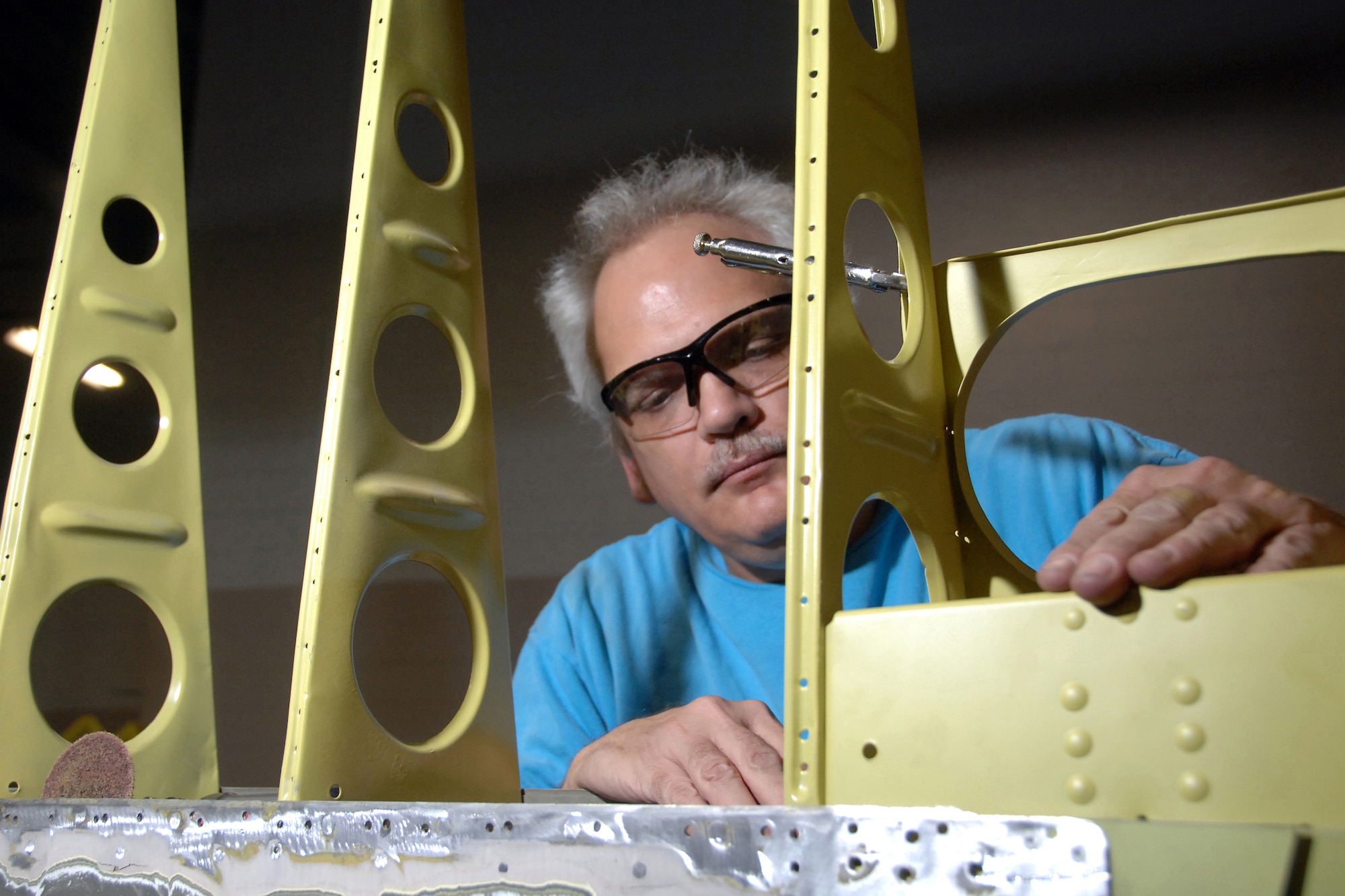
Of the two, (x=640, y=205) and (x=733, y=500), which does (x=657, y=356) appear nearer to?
(x=733, y=500)

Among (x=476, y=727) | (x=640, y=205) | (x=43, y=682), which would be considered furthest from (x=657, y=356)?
(x=43, y=682)

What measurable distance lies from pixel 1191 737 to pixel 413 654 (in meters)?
1.68

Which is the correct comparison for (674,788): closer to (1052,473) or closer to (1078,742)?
(1078,742)

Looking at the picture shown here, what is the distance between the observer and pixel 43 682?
1.89m

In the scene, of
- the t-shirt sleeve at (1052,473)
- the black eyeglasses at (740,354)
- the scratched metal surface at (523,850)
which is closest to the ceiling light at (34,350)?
the black eyeglasses at (740,354)

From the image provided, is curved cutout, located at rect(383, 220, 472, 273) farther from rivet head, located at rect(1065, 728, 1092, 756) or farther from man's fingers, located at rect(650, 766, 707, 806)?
rivet head, located at rect(1065, 728, 1092, 756)

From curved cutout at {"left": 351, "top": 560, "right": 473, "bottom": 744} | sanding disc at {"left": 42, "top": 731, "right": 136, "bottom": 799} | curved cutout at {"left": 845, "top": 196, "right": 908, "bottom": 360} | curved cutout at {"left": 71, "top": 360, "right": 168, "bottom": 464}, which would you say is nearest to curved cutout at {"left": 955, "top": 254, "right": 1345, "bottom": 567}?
curved cutout at {"left": 845, "top": 196, "right": 908, "bottom": 360}

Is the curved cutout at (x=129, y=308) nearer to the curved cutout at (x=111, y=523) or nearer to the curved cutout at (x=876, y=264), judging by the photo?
the curved cutout at (x=111, y=523)

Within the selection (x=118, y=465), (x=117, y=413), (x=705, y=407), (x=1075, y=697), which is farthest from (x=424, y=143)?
(x=1075, y=697)

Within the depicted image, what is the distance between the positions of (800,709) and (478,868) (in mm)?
215

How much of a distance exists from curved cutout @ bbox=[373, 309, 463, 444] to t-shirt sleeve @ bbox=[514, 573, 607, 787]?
2.09 feet

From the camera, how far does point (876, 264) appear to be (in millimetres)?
1767

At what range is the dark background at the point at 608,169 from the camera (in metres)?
1.54

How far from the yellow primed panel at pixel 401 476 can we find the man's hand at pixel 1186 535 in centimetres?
54
